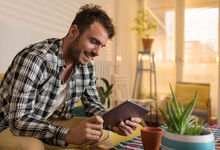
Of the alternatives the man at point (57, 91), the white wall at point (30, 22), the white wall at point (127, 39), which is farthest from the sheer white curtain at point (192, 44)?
the man at point (57, 91)

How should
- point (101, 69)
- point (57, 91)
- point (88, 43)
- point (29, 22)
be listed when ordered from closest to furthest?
point (57, 91), point (88, 43), point (29, 22), point (101, 69)

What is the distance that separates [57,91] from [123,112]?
0.47 meters

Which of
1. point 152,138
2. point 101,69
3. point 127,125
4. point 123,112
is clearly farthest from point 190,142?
point 101,69

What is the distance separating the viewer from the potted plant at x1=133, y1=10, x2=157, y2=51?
493cm

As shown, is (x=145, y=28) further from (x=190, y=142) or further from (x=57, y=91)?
(x=190, y=142)

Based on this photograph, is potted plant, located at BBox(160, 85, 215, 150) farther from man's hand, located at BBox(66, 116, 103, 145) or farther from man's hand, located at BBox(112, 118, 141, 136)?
man's hand, located at BBox(112, 118, 141, 136)

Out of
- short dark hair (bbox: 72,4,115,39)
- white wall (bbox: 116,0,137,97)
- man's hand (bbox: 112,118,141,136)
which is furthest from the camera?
white wall (bbox: 116,0,137,97)

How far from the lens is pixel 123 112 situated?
107cm

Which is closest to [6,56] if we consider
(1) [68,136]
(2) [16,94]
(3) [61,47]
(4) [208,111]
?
(3) [61,47]

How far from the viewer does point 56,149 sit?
1299 mm

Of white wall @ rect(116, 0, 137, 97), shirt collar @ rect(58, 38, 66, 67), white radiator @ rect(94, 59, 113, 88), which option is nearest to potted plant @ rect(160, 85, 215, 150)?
shirt collar @ rect(58, 38, 66, 67)

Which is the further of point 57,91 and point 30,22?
point 30,22

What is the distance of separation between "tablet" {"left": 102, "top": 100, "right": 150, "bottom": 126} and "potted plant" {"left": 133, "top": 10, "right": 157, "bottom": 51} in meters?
3.90

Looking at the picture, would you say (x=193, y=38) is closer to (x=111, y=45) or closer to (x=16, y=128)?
(x=111, y=45)
